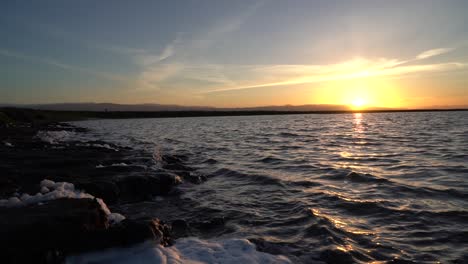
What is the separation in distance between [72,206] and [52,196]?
6.23 ft

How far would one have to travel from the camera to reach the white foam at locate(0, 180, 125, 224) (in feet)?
24.9

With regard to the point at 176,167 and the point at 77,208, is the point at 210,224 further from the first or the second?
the point at 176,167

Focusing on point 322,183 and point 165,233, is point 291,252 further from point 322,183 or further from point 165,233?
point 322,183

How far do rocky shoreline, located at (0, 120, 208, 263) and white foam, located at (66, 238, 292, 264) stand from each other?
0.58ft

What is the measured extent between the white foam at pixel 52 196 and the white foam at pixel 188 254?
1.77 meters

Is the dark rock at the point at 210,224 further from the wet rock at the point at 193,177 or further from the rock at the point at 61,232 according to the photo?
the wet rock at the point at 193,177

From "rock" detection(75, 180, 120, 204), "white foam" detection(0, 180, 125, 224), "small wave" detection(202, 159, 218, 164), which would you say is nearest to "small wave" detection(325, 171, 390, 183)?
"small wave" detection(202, 159, 218, 164)

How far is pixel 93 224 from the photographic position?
6.20 meters

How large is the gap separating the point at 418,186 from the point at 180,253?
9.24 meters

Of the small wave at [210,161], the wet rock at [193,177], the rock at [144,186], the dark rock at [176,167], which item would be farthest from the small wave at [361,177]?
the small wave at [210,161]

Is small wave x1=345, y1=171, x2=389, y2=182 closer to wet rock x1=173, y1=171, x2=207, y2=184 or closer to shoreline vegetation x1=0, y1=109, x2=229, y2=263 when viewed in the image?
wet rock x1=173, y1=171, x2=207, y2=184

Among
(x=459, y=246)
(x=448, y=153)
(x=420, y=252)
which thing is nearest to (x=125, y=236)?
(x=420, y=252)

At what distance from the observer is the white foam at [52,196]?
24.9ft

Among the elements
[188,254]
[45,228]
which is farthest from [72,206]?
[188,254]
